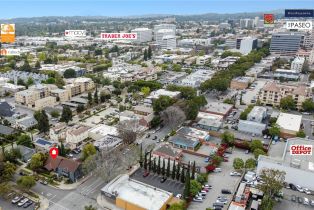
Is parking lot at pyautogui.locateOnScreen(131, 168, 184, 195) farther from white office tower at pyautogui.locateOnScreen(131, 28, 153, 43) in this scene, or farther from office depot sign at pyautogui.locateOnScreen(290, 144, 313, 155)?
white office tower at pyautogui.locateOnScreen(131, 28, 153, 43)

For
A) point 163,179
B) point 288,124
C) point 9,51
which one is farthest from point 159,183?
point 9,51

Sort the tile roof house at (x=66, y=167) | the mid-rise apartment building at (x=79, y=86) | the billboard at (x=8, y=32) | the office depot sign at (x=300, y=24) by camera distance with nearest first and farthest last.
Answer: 1. the tile roof house at (x=66, y=167)
2. the office depot sign at (x=300, y=24)
3. the billboard at (x=8, y=32)
4. the mid-rise apartment building at (x=79, y=86)

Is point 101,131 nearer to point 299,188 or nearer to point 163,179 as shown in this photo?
point 163,179

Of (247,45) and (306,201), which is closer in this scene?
(306,201)

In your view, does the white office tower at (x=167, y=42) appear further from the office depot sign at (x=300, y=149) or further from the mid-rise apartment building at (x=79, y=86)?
the office depot sign at (x=300, y=149)

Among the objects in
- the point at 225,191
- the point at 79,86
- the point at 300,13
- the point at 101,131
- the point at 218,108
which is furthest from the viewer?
the point at 79,86

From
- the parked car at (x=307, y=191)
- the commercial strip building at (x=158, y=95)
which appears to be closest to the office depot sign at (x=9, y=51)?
the commercial strip building at (x=158, y=95)
